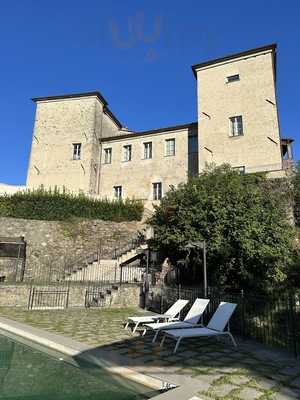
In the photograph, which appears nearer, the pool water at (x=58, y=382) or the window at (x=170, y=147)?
the pool water at (x=58, y=382)

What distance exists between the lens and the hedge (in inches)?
808

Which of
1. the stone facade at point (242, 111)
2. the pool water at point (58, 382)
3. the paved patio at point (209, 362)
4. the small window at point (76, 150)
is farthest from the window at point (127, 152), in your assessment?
the pool water at point (58, 382)

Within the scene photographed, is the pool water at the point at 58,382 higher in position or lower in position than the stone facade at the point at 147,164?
lower

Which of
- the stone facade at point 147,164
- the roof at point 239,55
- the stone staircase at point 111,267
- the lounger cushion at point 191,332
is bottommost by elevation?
the lounger cushion at point 191,332

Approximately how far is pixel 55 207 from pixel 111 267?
6.44 metres

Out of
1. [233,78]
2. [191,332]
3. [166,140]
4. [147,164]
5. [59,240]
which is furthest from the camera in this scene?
[147,164]

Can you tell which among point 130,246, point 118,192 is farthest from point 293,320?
point 118,192

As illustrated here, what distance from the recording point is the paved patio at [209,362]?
416cm

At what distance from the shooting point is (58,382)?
4.63 m

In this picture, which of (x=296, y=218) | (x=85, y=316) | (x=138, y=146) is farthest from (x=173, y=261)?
(x=138, y=146)

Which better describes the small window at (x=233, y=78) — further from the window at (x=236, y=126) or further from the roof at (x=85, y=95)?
the roof at (x=85, y=95)

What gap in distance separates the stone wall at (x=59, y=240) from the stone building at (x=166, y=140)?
4922 mm

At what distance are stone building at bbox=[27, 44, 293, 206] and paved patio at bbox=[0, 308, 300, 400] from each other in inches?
570

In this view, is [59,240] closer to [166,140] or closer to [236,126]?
[166,140]
